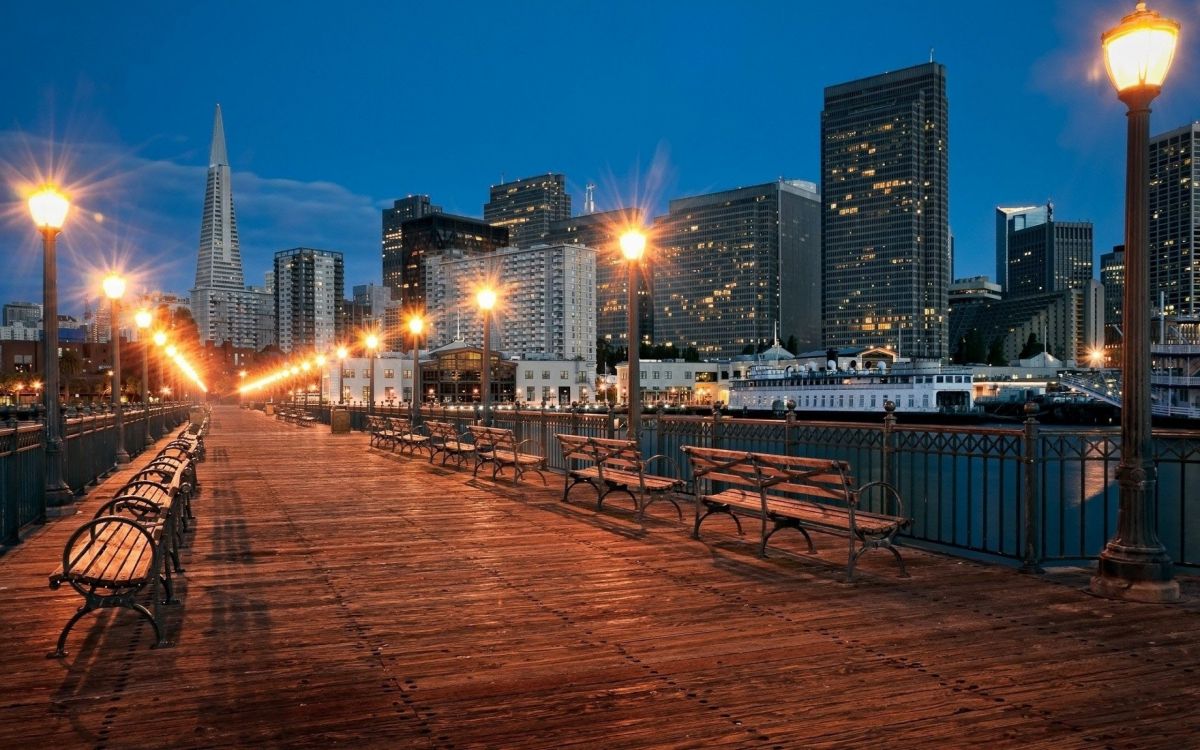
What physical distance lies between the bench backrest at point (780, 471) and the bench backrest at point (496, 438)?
6.11m

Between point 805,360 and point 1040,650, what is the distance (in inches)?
6592

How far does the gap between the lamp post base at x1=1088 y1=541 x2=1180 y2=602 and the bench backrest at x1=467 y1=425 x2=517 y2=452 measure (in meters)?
→ 10.1

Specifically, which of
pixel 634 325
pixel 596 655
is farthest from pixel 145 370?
pixel 596 655

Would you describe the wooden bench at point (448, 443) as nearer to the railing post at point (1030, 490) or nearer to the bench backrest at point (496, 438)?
the bench backrest at point (496, 438)

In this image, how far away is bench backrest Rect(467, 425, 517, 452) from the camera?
15.9 meters

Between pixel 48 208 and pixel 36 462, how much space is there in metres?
3.80

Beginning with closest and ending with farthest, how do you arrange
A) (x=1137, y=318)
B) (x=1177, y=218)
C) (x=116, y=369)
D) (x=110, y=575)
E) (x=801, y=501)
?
(x=110, y=575) < (x=1137, y=318) < (x=801, y=501) < (x=116, y=369) < (x=1177, y=218)

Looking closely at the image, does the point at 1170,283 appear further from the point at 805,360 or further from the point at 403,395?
the point at 403,395

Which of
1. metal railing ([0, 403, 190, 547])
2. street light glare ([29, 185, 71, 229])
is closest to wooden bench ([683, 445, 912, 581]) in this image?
metal railing ([0, 403, 190, 547])

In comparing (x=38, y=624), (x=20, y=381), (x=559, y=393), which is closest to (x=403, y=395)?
(x=559, y=393)

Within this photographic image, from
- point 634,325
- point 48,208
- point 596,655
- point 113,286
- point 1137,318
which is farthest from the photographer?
point 113,286

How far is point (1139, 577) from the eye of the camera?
23.2ft

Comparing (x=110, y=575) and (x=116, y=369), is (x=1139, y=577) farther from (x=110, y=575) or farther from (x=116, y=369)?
(x=116, y=369)

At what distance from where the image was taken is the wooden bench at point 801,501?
778 cm
